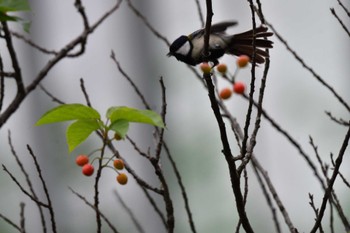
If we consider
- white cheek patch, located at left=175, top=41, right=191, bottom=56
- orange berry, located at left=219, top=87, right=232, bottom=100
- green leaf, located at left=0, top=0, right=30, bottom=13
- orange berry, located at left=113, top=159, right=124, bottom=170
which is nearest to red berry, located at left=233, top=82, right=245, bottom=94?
orange berry, located at left=219, top=87, right=232, bottom=100

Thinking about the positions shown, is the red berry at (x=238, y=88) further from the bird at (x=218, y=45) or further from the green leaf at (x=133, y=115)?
the green leaf at (x=133, y=115)

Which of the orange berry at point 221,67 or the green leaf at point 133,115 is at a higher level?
the orange berry at point 221,67

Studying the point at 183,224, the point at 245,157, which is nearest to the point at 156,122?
the point at 245,157

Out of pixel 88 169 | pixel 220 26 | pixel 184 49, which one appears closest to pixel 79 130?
pixel 88 169

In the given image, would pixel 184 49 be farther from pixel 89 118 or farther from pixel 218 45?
pixel 89 118

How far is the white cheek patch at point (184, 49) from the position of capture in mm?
1733

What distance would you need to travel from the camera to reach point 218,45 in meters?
1.79

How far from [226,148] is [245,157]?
0.12m

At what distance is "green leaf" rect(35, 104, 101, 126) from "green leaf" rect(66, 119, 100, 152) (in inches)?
0.4

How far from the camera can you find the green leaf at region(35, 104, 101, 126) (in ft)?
4.02

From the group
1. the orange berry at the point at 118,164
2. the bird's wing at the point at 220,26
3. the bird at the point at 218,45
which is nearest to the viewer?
the orange berry at the point at 118,164

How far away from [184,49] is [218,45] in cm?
10

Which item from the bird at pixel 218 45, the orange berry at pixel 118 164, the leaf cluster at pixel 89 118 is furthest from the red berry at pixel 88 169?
the bird at pixel 218 45

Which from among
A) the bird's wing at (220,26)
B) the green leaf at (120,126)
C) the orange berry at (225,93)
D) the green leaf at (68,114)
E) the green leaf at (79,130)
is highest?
the bird's wing at (220,26)
